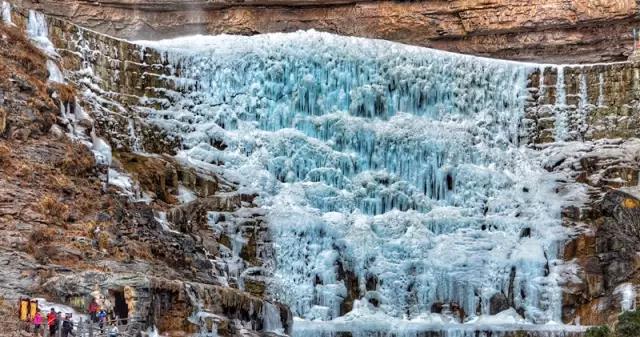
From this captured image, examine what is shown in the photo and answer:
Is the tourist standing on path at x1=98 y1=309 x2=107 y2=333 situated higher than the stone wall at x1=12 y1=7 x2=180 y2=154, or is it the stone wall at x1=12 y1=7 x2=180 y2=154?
the stone wall at x1=12 y1=7 x2=180 y2=154

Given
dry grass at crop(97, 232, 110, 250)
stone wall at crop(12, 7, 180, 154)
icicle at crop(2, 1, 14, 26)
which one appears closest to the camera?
dry grass at crop(97, 232, 110, 250)

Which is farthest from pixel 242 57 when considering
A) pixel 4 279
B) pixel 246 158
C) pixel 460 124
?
pixel 4 279

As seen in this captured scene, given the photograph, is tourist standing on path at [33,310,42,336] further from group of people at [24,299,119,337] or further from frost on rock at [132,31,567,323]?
frost on rock at [132,31,567,323]

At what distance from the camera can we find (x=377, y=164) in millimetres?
46688

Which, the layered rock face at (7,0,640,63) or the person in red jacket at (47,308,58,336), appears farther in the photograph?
the layered rock face at (7,0,640,63)

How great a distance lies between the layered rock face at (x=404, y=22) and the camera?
2007 inches

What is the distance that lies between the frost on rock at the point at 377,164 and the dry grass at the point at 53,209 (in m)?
8.68

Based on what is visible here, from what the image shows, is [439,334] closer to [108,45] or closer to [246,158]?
[246,158]

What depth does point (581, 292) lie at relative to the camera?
140ft

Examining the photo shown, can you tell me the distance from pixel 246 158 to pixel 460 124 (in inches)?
300

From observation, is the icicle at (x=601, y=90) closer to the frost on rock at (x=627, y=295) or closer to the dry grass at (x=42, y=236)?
the frost on rock at (x=627, y=295)

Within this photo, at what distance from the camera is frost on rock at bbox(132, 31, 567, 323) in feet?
142

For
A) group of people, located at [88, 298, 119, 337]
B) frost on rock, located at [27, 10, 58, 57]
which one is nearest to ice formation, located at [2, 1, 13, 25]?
frost on rock, located at [27, 10, 58, 57]

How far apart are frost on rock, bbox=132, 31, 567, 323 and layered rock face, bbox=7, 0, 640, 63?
2.25 metres
